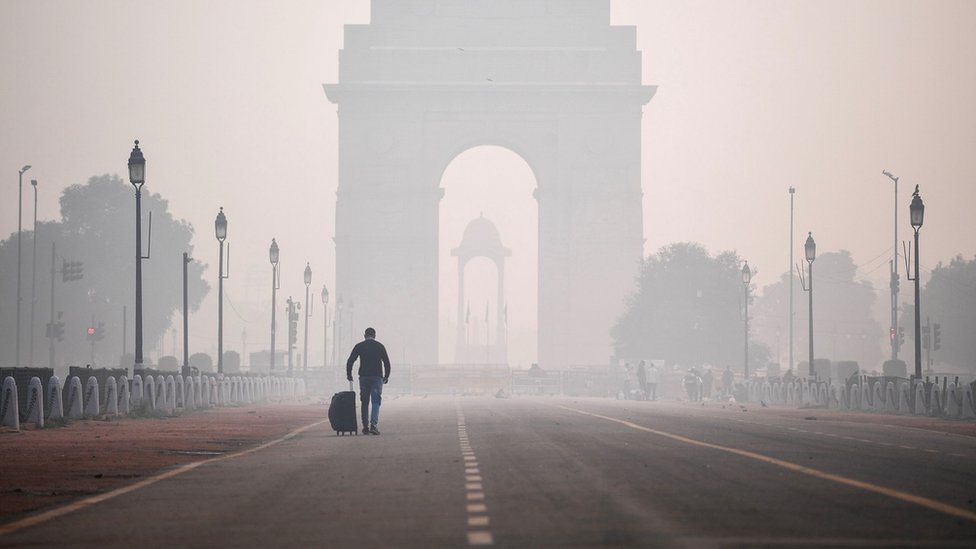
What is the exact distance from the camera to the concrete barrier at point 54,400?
1228 inches

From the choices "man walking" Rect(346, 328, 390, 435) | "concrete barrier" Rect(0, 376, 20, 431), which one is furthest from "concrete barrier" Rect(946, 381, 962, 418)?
"concrete barrier" Rect(0, 376, 20, 431)

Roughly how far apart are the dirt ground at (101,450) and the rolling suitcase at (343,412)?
114 cm

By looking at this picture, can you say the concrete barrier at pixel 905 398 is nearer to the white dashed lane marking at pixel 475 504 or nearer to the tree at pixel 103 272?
the white dashed lane marking at pixel 475 504

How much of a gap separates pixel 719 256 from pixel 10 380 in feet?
315

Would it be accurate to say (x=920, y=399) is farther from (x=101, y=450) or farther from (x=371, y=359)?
(x=101, y=450)

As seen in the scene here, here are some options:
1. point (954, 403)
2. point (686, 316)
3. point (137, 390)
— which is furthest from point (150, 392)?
point (686, 316)

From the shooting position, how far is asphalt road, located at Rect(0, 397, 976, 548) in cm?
1134

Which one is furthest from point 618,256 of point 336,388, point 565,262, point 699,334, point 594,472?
point 594,472

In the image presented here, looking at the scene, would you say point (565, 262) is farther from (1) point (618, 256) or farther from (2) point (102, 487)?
(2) point (102, 487)

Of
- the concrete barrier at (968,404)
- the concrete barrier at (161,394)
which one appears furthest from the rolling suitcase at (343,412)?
the concrete barrier at (968,404)

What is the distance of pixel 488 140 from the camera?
12594 cm

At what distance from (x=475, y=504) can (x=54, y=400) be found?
19349 mm

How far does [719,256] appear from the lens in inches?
4771

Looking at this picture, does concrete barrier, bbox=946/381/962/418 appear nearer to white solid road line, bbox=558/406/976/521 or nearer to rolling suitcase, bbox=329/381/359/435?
rolling suitcase, bbox=329/381/359/435
